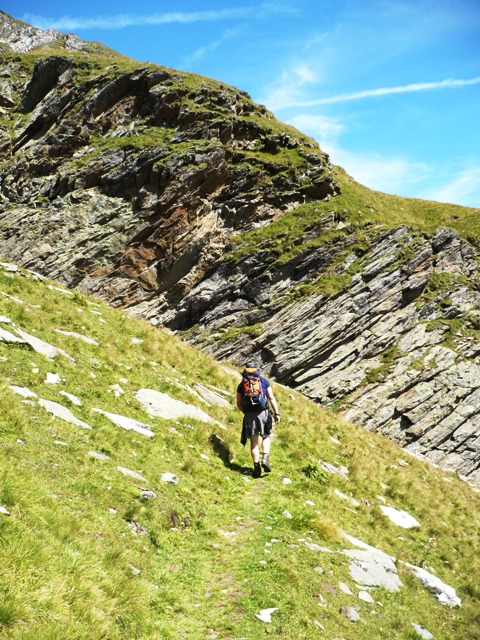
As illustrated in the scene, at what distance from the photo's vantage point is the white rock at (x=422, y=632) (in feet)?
21.0

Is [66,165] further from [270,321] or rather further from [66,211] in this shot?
[270,321]

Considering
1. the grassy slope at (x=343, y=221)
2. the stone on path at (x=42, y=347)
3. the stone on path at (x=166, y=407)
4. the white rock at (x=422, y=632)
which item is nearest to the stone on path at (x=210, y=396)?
the stone on path at (x=166, y=407)

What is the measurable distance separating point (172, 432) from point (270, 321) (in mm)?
25278

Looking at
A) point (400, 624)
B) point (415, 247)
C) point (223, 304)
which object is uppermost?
point (415, 247)

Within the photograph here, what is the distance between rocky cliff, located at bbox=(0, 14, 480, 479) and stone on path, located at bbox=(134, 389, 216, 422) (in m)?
20.7

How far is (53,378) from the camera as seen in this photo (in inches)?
402

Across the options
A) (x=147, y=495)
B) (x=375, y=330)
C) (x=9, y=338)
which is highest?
(x=9, y=338)

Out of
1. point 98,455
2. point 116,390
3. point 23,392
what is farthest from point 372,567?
point 23,392

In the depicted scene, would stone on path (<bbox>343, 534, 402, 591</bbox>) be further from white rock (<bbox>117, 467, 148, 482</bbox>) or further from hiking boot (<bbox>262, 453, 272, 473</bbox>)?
white rock (<bbox>117, 467, 148, 482</bbox>)

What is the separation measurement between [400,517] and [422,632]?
17.5ft

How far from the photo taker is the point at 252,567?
22.2 ft

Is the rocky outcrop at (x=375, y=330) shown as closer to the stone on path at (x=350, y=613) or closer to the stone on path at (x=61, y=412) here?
the stone on path at (x=61, y=412)

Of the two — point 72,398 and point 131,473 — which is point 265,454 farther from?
point 72,398

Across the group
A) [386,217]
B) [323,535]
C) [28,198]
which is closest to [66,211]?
[28,198]
